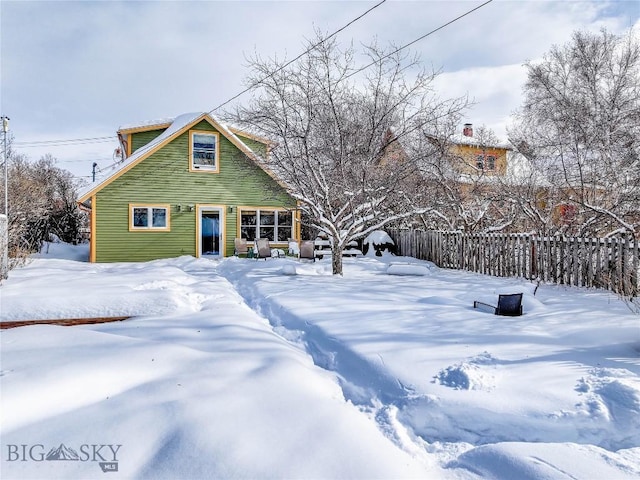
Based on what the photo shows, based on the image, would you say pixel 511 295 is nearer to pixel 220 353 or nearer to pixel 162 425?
pixel 220 353

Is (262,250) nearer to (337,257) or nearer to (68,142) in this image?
(337,257)

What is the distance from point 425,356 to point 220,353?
6.67 ft

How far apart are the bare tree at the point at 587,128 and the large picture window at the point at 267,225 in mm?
9829

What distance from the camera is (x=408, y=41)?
985 centimetres

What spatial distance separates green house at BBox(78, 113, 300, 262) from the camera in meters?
15.8

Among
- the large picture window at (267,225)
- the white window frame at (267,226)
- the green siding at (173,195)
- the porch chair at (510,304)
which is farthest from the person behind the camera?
the large picture window at (267,225)

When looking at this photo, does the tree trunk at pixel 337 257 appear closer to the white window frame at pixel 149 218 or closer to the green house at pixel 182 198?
the green house at pixel 182 198

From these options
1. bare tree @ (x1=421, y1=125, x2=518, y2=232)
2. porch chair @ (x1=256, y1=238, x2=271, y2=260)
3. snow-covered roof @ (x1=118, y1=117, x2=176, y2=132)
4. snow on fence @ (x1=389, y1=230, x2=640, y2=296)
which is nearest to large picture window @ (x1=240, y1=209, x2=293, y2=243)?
porch chair @ (x1=256, y1=238, x2=271, y2=260)

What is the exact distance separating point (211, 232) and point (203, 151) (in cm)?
343

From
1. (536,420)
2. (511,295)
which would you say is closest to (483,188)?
(511,295)

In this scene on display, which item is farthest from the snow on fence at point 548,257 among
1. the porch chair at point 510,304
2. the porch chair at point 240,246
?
the porch chair at point 240,246

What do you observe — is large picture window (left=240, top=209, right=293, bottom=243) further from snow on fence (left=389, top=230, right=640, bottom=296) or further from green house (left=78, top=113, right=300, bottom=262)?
snow on fence (left=389, top=230, right=640, bottom=296)

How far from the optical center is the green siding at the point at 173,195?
15805mm

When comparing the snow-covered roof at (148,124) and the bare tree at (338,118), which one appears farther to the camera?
the snow-covered roof at (148,124)
